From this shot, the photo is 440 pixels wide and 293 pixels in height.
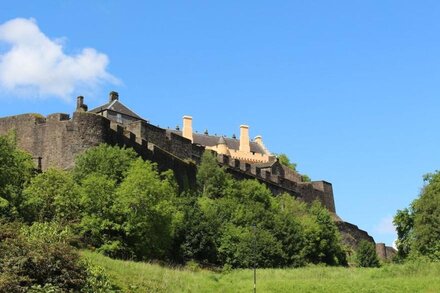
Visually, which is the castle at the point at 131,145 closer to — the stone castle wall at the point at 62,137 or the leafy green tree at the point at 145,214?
the stone castle wall at the point at 62,137

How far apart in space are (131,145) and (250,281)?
18922 mm

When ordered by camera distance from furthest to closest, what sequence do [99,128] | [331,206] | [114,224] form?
[331,206] < [99,128] < [114,224]

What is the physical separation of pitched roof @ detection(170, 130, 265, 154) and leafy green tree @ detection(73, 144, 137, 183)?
1511 inches

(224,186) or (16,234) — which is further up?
(224,186)

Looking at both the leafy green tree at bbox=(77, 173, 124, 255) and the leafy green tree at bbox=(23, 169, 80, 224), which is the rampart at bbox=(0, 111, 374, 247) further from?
the leafy green tree at bbox=(77, 173, 124, 255)

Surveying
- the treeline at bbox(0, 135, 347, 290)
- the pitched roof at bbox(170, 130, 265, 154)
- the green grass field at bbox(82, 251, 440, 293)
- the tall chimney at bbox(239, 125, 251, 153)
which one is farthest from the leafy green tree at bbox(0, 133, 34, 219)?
the tall chimney at bbox(239, 125, 251, 153)

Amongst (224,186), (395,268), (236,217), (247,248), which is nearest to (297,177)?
(224,186)

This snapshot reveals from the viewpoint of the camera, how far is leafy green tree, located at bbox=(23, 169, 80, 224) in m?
37.9

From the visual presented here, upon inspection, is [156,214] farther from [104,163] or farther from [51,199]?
[104,163]

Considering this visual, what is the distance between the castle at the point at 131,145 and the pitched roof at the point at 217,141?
474 inches

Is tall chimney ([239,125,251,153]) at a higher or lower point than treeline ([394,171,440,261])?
higher

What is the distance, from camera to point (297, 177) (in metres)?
76.4

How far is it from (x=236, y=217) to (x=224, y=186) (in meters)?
6.62

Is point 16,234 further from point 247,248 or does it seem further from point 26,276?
point 247,248
